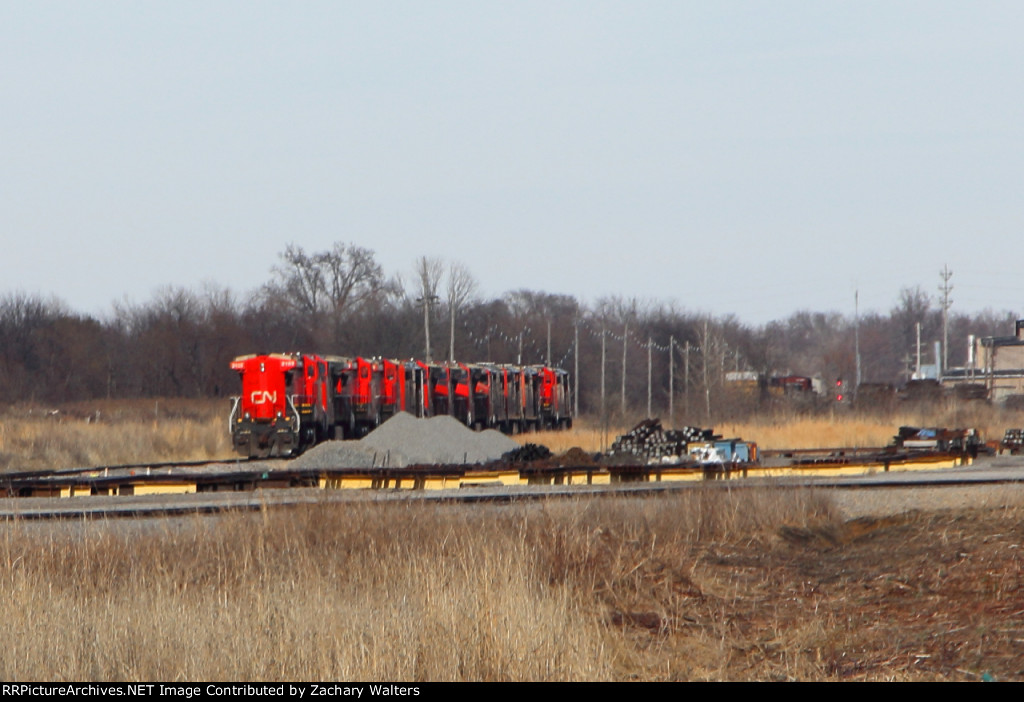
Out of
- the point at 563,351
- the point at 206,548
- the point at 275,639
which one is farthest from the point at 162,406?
the point at 275,639

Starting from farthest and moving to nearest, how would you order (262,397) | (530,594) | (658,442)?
1. (262,397)
2. (658,442)
3. (530,594)

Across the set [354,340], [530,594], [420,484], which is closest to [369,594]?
[530,594]

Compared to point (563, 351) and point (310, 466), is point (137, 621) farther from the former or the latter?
point (563, 351)

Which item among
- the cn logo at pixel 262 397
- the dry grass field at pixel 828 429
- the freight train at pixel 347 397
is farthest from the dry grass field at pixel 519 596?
the dry grass field at pixel 828 429

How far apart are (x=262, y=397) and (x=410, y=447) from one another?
562cm

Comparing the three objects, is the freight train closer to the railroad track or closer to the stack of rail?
the railroad track

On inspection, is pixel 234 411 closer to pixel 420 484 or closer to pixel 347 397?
pixel 347 397

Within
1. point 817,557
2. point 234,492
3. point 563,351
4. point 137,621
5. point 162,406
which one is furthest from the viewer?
point 563,351

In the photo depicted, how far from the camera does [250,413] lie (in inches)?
1346

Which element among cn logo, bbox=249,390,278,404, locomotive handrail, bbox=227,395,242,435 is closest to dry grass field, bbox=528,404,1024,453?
cn logo, bbox=249,390,278,404

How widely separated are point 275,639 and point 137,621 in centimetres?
105

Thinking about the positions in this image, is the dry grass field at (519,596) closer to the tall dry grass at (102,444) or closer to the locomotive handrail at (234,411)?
the locomotive handrail at (234,411)

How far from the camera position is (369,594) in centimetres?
880

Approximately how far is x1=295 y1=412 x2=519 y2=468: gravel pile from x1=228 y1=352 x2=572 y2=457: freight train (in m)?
3.10
